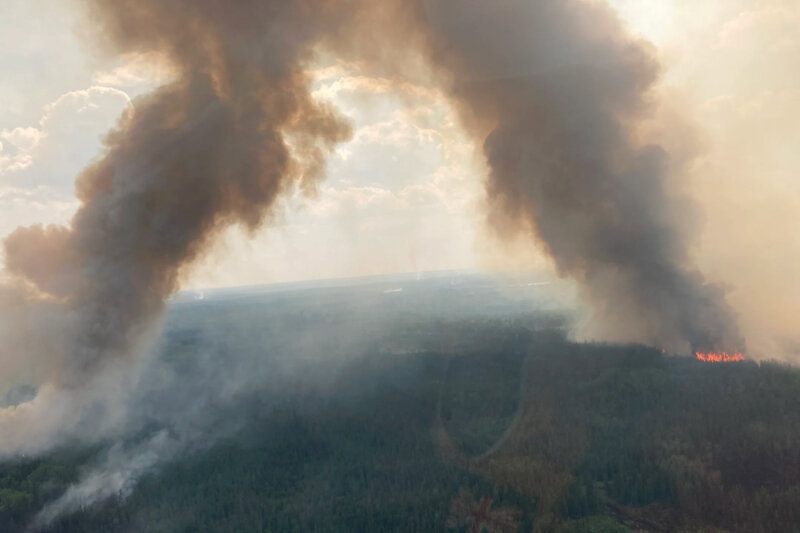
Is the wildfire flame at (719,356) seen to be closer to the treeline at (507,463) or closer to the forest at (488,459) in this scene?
the forest at (488,459)

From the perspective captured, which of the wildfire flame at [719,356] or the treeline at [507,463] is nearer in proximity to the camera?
the treeline at [507,463]

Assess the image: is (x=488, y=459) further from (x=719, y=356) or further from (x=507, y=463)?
(x=719, y=356)

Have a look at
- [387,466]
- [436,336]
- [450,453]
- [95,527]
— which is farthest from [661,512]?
[436,336]

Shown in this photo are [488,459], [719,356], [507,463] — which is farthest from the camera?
[719,356]

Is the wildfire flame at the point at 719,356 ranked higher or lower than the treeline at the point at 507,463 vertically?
higher

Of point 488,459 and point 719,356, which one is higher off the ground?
point 719,356

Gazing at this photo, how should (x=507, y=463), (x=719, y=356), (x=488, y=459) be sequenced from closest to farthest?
(x=507, y=463) → (x=488, y=459) → (x=719, y=356)

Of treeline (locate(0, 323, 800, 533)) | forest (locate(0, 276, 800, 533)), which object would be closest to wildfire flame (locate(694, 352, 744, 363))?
forest (locate(0, 276, 800, 533))

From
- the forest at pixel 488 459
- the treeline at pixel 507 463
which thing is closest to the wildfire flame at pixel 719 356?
the forest at pixel 488 459

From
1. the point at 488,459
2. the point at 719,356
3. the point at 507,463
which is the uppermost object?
the point at 719,356

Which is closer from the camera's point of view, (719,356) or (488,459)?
(488,459)

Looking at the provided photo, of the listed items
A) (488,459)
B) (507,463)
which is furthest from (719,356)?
(488,459)
